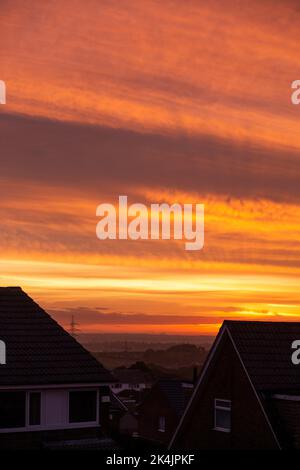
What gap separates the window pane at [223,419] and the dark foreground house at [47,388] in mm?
4986

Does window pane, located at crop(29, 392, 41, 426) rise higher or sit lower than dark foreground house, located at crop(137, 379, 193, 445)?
higher

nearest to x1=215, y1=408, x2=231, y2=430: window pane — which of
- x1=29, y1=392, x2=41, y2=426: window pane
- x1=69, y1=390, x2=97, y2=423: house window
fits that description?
x1=69, y1=390, x2=97, y2=423: house window

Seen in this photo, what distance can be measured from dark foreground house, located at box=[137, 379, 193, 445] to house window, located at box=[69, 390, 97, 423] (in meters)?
40.8

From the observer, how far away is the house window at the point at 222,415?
33.2m

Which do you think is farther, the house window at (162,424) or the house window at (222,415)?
the house window at (162,424)

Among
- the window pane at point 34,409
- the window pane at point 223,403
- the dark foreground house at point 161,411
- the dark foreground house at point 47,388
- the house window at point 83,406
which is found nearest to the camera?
the window pane at point 223,403

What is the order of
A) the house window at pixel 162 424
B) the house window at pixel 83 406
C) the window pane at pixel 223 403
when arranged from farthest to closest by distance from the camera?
the house window at pixel 162 424, the house window at pixel 83 406, the window pane at pixel 223 403

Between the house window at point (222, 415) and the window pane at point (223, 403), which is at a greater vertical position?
the window pane at point (223, 403)

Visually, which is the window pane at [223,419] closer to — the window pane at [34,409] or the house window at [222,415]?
the house window at [222,415]

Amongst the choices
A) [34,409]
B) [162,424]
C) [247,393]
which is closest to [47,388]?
[34,409]

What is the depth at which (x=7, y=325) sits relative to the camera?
1435 inches

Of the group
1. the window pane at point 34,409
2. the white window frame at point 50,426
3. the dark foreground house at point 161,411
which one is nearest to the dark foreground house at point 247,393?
the white window frame at point 50,426

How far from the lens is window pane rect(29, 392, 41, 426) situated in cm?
3378

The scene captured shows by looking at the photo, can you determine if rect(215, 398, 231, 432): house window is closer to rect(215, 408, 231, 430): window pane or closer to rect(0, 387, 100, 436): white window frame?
rect(215, 408, 231, 430): window pane
